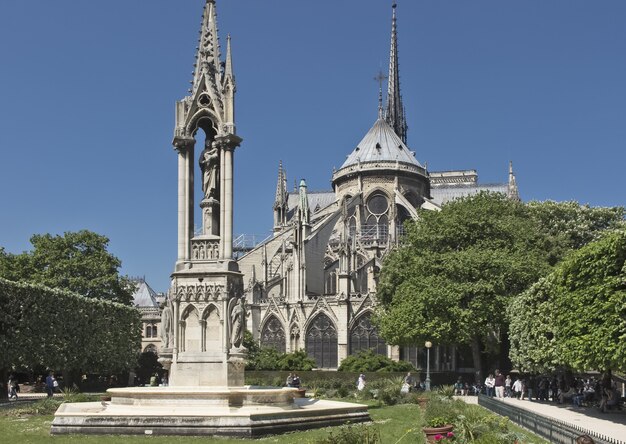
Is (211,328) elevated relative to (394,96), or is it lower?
lower

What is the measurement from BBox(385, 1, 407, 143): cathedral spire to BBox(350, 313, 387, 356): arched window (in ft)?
187

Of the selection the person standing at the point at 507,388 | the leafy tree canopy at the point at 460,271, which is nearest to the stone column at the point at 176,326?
the leafy tree canopy at the point at 460,271

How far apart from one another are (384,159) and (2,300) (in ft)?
192

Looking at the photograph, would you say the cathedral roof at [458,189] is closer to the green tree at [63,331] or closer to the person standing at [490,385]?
the person standing at [490,385]

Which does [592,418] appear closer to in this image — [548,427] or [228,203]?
[548,427]

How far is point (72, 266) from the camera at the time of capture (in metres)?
55.4

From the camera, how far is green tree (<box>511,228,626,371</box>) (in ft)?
86.2

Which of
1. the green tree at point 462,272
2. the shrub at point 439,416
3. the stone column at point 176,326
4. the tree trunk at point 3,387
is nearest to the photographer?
the shrub at point 439,416

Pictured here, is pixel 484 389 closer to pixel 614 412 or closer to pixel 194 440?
pixel 614 412

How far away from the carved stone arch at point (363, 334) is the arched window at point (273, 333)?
6.85 meters

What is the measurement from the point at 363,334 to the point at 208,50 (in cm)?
4911

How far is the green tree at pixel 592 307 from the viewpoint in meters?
26.3

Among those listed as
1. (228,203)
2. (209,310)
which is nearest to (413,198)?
(228,203)

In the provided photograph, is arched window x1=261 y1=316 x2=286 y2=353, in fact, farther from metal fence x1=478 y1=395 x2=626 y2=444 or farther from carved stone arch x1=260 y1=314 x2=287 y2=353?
metal fence x1=478 y1=395 x2=626 y2=444
